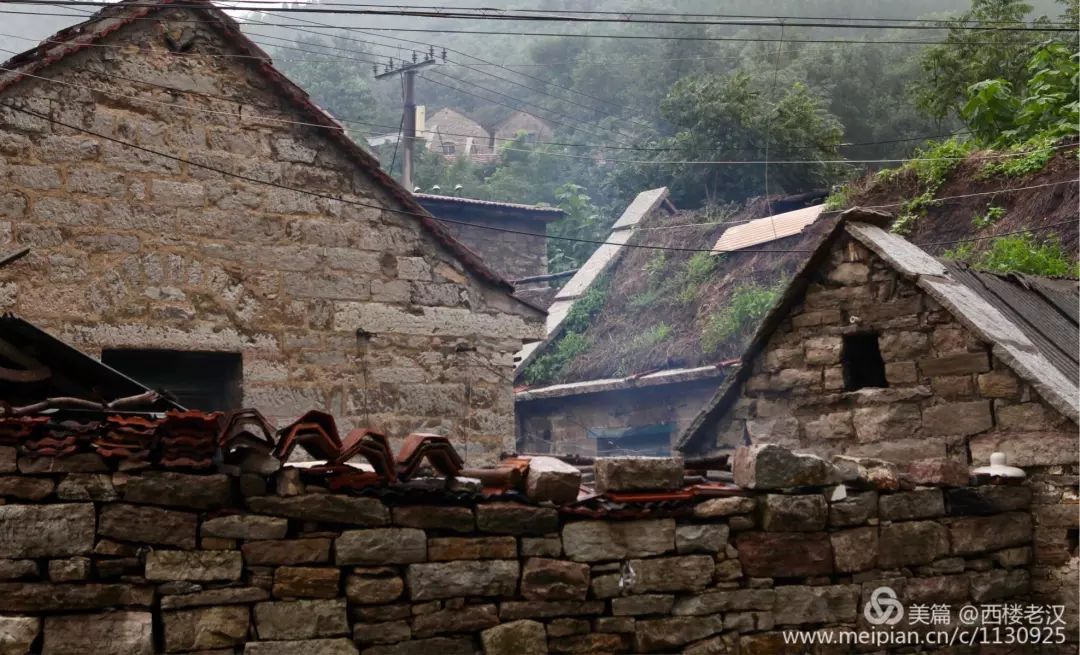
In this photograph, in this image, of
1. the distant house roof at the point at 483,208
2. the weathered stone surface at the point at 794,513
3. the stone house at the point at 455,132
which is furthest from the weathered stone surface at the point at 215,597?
the stone house at the point at 455,132

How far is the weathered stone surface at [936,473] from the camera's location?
20.6 feet

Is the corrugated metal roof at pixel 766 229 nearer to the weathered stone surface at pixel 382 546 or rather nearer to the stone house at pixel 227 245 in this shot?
the stone house at pixel 227 245

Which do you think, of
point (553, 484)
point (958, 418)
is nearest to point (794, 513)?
point (553, 484)

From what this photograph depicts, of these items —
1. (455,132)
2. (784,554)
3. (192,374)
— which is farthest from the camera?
(455,132)

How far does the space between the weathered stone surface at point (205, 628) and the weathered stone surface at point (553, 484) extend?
1.33 m

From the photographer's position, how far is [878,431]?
7.85 metres

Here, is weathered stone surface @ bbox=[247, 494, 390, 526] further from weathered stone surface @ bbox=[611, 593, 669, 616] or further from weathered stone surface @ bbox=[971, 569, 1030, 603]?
weathered stone surface @ bbox=[971, 569, 1030, 603]

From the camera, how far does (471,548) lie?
4977 millimetres

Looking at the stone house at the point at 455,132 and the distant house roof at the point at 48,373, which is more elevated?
the stone house at the point at 455,132

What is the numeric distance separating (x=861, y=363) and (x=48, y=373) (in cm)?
557

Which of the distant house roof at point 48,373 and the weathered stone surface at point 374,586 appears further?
the distant house roof at point 48,373

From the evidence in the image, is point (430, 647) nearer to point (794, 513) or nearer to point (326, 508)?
point (326, 508)

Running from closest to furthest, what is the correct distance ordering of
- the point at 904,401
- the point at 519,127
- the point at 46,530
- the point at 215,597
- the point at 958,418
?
the point at 46,530
the point at 215,597
the point at 958,418
the point at 904,401
the point at 519,127

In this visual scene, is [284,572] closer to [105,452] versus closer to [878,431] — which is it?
[105,452]
